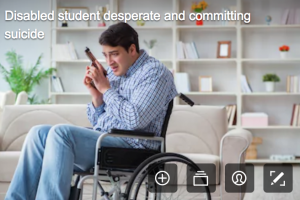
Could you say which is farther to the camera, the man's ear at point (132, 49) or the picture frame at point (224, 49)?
the picture frame at point (224, 49)

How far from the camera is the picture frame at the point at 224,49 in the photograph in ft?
22.7

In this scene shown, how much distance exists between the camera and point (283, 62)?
6988 mm

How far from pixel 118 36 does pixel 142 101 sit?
0.32 meters

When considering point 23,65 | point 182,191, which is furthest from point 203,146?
point 23,65

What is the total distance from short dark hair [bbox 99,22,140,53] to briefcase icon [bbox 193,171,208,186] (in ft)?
2.08

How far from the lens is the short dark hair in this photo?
246 cm

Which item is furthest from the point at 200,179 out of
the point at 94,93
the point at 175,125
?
the point at 175,125

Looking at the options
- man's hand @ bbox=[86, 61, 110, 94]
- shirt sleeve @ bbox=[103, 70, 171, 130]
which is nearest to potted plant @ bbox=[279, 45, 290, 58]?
shirt sleeve @ bbox=[103, 70, 171, 130]

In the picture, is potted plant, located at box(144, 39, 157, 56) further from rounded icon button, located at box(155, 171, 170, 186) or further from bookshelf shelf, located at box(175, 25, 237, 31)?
rounded icon button, located at box(155, 171, 170, 186)

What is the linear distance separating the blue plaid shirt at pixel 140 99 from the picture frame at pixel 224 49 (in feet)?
14.5

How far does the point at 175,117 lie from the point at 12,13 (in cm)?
413

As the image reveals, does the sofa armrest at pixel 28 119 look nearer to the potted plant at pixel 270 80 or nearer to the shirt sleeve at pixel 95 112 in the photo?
the shirt sleeve at pixel 95 112

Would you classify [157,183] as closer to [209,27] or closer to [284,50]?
[209,27]

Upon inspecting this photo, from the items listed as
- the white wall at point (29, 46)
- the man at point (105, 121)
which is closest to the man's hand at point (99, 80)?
the man at point (105, 121)
